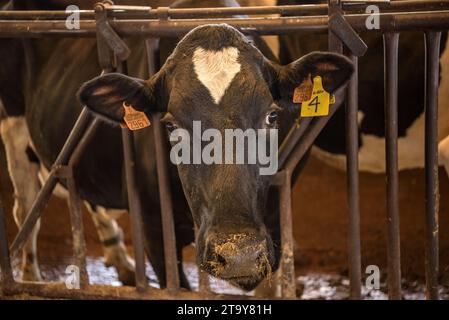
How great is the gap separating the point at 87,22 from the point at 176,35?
0.43 meters

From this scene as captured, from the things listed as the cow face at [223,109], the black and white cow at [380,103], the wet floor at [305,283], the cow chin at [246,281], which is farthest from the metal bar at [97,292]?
the black and white cow at [380,103]

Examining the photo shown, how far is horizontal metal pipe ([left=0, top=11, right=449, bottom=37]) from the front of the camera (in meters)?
2.64

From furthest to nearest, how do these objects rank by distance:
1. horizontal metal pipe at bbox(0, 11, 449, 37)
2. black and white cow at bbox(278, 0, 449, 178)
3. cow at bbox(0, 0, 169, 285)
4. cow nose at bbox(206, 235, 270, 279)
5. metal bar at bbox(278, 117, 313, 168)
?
1. cow at bbox(0, 0, 169, 285)
2. black and white cow at bbox(278, 0, 449, 178)
3. metal bar at bbox(278, 117, 313, 168)
4. horizontal metal pipe at bbox(0, 11, 449, 37)
5. cow nose at bbox(206, 235, 270, 279)

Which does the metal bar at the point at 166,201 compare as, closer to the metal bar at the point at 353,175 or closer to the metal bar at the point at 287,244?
the metal bar at the point at 287,244

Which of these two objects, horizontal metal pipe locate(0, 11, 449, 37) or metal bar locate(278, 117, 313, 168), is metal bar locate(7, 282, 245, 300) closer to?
metal bar locate(278, 117, 313, 168)

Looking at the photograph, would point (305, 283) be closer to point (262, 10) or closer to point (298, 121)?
point (298, 121)

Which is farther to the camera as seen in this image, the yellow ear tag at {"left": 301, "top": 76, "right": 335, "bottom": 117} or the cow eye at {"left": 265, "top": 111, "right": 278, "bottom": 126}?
the yellow ear tag at {"left": 301, "top": 76, "right": 335, "bottom": 117}

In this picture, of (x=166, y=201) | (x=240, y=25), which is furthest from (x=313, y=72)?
(x=166, y=201)

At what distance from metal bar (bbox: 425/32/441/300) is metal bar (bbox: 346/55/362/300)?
0.30 metres

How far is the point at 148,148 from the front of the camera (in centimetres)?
327

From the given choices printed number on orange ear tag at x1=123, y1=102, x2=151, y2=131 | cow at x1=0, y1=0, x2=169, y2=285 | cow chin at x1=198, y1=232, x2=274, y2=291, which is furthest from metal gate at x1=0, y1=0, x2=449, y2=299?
cow at x1=0, y1=0, x2=169, y2=285

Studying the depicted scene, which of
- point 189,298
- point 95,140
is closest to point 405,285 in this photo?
point 189,298

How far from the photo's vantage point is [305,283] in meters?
4.69

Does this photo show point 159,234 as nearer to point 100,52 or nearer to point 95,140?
point 95,140
